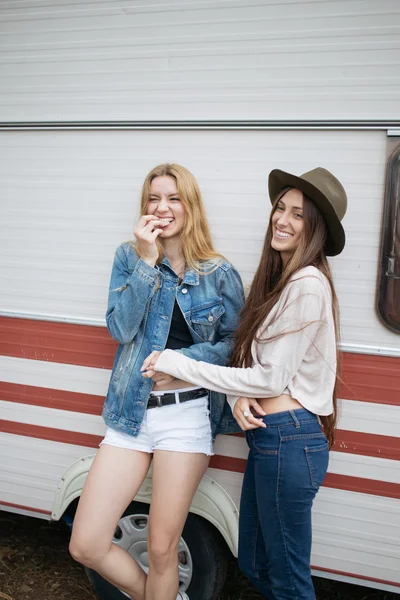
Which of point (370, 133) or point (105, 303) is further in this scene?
point (105, 303)

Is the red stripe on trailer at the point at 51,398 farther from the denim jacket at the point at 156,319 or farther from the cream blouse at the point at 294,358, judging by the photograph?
the cream blouse at the point at 294,358

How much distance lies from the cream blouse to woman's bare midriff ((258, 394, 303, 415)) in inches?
0.9

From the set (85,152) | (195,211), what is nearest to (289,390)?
(195,211)

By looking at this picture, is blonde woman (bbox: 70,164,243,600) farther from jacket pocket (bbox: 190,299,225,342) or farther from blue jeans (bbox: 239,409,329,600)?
blue jeans (bbox: 239,409,329,600)

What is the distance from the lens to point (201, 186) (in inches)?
107

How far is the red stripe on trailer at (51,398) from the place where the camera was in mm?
2955

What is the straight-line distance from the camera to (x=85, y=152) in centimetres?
287

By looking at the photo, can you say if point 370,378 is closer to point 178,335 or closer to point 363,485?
point 363,485

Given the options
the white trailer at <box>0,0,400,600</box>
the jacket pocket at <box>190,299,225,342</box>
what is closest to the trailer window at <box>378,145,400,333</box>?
the white trailer at <box>0,0,400,600</box>

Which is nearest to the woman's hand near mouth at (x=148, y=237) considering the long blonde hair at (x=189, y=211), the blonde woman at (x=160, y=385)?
Result: the blonde woman at (x=160, y=385)

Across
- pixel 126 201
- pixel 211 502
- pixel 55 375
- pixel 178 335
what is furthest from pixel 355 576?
pixel 126 201

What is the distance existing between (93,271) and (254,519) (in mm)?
1456

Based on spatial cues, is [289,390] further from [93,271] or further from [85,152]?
[85,152]

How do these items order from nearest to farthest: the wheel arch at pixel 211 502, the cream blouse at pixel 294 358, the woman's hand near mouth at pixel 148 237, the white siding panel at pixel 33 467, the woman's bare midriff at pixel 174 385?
the cream blouse at pixel 294 358
the woman's hand near mouth at pixel 148 237
the woman's bare midriff at pixel 174 385
the wheel arch at pixel 211 502
the white siding panel at pixel 33 467
